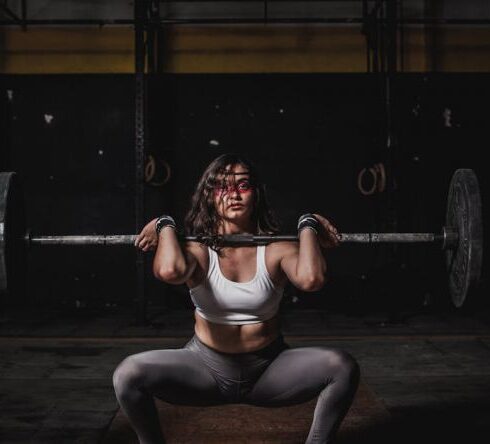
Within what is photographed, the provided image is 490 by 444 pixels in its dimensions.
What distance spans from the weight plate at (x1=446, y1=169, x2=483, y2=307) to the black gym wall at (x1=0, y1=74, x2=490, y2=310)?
114 inches

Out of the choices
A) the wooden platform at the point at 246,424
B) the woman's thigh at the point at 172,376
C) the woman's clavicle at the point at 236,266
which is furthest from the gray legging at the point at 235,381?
the wooden platform at the point at 246,424

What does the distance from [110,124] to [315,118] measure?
1.76 m

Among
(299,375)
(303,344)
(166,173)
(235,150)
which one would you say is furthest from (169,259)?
(235,150)

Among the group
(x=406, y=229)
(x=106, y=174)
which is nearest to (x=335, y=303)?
(x=406, y=229)

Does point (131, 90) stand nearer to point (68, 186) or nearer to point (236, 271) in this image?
A: point (68, 186)

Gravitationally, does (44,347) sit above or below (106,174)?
below

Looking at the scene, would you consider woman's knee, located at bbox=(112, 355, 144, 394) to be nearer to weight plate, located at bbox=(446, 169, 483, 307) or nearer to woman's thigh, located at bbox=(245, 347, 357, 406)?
woman's thigh, located at bbox=(245, 347, 357, 406)

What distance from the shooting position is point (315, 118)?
18.0 feet

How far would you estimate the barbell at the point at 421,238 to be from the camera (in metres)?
2.30

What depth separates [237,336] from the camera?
5.75 feet

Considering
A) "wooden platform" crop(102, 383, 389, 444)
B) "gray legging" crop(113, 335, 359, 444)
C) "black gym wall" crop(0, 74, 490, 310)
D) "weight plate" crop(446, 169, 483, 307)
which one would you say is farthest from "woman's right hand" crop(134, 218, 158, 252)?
"black gym wall" crop(0, 74, 490, 310)

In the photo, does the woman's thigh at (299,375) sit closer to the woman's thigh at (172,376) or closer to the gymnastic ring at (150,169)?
the woman's thigh at (172,376)

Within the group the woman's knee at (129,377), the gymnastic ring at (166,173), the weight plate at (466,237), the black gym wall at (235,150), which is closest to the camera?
the woman's knee at (129,377)

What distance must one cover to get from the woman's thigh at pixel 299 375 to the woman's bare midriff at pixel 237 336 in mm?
78
